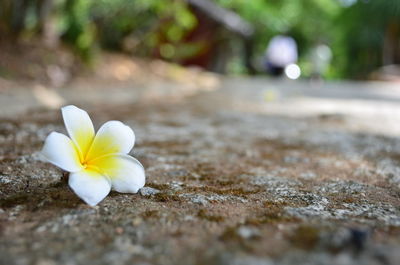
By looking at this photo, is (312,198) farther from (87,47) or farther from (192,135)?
(87,47)

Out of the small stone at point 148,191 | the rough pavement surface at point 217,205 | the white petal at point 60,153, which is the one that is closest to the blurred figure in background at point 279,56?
the rough pavement surface at point 217,205

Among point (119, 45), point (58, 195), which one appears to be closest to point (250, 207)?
point (58, 195)

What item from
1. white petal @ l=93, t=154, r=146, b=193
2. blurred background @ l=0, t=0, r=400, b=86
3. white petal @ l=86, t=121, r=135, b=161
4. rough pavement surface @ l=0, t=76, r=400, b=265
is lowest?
rough pavement surface @ l=0, t=76, r=400, b=265

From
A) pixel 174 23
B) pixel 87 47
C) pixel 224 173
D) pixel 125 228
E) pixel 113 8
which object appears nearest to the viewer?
pixel 125 228

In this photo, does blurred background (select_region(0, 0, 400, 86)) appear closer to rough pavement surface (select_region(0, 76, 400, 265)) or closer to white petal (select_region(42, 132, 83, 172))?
rough pavement surface (select_region(0, 76, 400, 265))

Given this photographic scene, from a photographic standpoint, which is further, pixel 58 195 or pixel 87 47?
pixel 87 47

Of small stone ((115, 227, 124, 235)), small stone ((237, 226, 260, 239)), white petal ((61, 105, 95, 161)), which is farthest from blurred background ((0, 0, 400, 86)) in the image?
small stone ((237, 226, 260, 239))
